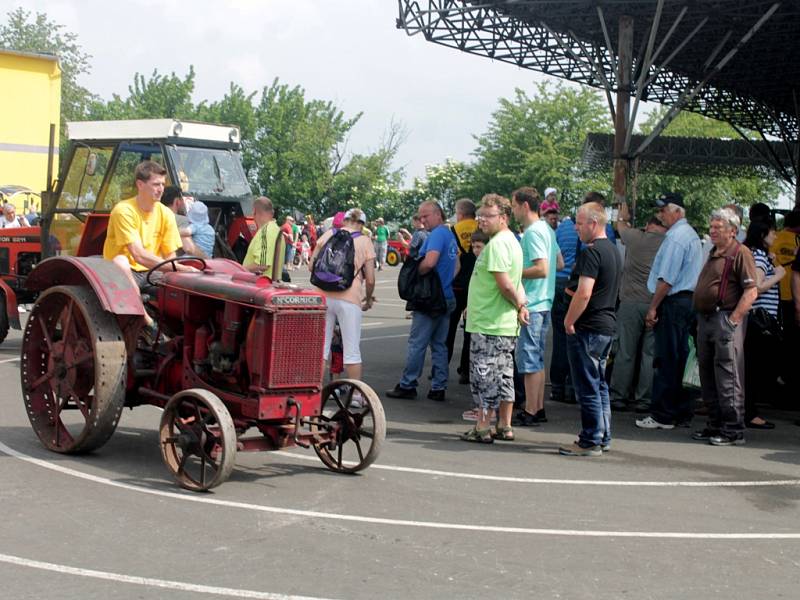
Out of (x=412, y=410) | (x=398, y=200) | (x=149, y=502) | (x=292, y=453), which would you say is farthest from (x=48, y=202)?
(x=398, y=200)

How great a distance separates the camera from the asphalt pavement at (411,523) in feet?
17.7

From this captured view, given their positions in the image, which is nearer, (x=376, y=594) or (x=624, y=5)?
(x=376, y=594)

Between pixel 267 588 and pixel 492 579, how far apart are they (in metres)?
1.10

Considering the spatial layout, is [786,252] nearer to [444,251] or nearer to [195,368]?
[444,251]

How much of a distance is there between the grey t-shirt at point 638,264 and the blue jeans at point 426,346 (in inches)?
70.7

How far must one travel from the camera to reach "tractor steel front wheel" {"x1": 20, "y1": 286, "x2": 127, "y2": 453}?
7.54 meters

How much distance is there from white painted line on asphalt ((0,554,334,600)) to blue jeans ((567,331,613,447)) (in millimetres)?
4176

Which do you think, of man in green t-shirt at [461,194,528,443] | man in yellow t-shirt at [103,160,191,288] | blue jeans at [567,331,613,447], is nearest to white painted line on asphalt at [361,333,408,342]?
man in green t-shirt at [461,194,528,443]

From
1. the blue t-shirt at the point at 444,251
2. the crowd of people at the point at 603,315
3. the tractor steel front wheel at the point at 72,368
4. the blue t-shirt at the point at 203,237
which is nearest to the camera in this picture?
the tractor steel front wheel at the point at 72,368

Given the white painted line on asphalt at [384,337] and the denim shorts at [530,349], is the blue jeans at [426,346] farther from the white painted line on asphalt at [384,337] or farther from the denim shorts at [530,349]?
the white painted line on asphalt at [384,337]

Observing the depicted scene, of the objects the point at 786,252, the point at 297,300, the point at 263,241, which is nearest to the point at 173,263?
the point at 297,300

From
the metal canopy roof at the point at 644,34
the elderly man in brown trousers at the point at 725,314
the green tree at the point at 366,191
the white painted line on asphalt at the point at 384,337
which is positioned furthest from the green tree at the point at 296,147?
the elderly man in brown trousers at the point at 725,314

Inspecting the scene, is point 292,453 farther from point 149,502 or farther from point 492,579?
point 492,579

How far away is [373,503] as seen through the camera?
22.8ft
